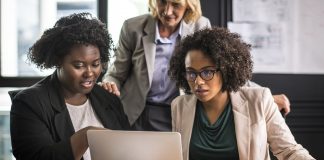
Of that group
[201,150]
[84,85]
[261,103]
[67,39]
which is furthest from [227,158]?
[67,39]

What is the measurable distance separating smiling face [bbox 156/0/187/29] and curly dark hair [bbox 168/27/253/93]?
0.41 m

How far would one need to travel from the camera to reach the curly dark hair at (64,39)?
174cm

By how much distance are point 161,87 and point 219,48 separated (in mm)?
669

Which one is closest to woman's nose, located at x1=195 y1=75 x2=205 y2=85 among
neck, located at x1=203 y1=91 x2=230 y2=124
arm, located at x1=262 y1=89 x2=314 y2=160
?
neck, located at x1=203 y1=91 x2=230 y2=124

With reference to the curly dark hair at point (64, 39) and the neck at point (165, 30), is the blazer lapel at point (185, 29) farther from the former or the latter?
the curly dark hair at point (64, 39)

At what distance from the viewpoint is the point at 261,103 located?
1836mm

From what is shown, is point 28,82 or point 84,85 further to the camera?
point 28,82

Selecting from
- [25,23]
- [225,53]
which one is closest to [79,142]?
[225,53]

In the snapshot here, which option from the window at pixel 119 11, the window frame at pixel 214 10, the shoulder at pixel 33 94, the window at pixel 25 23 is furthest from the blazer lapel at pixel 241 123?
the window at pixel 25 23

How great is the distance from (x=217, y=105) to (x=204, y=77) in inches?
6.7

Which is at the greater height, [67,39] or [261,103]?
[67,39]

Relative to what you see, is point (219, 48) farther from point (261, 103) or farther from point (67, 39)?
point (67, 39)

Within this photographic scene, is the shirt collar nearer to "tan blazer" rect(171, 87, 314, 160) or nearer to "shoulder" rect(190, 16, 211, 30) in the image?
"shoulder" rect(190, 16, 211, 30)

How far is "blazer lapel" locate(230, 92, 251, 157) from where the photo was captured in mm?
1750
